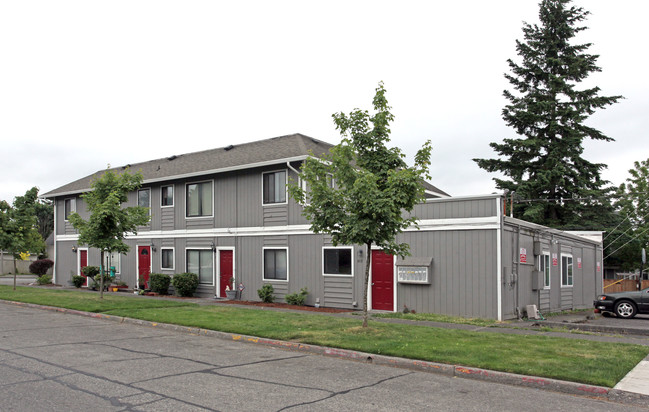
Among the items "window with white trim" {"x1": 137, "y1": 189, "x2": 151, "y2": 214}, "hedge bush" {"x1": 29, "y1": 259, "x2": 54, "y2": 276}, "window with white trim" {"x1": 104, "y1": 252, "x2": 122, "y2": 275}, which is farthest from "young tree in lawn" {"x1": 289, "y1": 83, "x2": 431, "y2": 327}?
"hedge bush" {"x1": 29, "y1": 259, "x2": 54, "y2": 276}

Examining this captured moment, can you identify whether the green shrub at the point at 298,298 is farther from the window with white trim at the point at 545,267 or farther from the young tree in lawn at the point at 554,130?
the young tree in lawn at the point at 554,130

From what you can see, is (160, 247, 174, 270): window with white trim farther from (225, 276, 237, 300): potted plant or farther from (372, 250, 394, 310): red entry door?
(372, 250, 394, 310): red entry door

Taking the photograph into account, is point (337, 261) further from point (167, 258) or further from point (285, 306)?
point (167, 258)

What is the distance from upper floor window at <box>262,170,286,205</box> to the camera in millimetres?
20984

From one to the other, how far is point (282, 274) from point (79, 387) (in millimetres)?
13855

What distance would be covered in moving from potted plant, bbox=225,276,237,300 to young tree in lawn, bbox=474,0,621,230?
21098 mm

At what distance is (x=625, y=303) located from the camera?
19.7 metres

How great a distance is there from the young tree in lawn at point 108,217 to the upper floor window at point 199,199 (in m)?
4.20

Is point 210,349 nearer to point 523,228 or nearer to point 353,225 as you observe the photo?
point 353,225

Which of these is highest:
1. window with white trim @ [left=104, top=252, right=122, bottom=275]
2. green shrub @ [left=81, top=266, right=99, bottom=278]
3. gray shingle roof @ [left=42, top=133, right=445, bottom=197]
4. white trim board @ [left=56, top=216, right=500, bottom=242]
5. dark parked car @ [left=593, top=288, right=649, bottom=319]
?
gray shingle roof @ [left=42, top=133, right=445, bottom=197]

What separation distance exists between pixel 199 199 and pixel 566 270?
1627 cm

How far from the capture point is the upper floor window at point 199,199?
78.0 feet

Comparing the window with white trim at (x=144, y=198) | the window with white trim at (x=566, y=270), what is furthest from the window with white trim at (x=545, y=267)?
the window with white trim at (x=144, y=198)

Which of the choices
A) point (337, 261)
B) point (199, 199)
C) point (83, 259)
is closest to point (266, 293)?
point (337, 261)
